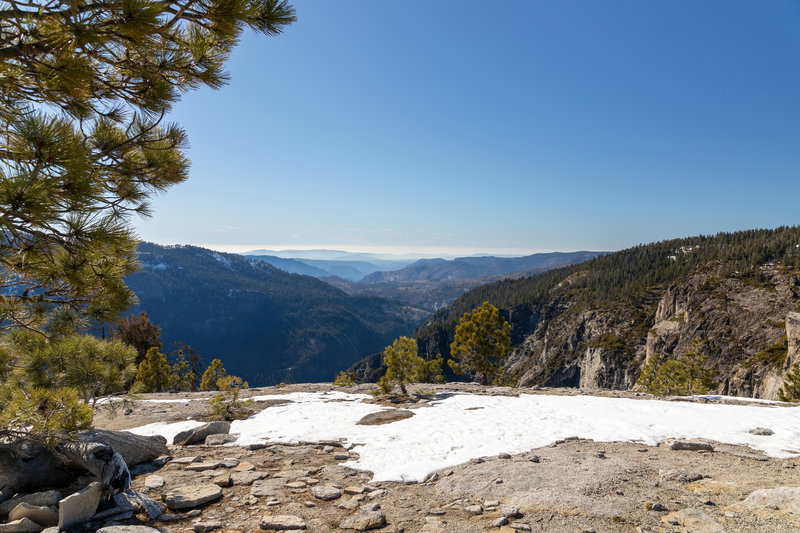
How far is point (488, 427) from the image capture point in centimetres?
1115

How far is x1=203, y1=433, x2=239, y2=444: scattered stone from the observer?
1010 centimetres

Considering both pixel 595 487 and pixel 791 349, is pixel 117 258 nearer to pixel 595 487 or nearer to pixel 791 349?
pixel 595 487

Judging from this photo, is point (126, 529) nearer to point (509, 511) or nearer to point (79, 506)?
point (79, 506)

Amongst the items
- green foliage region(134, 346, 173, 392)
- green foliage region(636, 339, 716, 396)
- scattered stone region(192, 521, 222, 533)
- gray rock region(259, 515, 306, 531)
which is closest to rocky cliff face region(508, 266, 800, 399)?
green foliage region(636, 339, 716, 396)

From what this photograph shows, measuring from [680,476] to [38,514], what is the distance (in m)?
10.2

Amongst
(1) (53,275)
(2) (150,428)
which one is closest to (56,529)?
(1) (53,275)

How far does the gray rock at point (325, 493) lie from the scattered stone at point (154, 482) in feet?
9.43

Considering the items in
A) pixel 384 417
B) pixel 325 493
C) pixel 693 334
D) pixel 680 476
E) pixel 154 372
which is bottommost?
pixel 693 334

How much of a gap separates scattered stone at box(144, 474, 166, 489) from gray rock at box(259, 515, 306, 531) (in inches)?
108

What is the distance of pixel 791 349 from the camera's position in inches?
1737

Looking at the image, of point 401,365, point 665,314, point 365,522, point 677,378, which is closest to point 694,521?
point 365,522

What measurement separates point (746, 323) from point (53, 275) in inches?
3939

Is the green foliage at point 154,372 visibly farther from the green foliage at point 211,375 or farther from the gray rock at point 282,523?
the gray rock at point 282,523

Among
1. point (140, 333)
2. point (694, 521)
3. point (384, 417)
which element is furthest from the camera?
point (140, 333)
